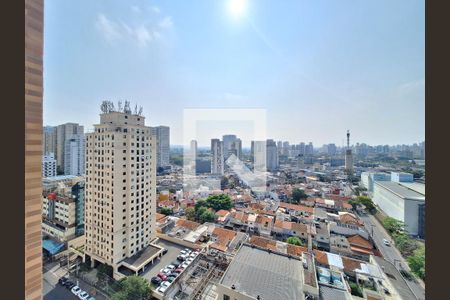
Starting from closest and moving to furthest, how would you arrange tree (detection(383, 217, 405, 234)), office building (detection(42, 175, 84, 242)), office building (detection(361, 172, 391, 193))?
office building (detection(42, 175, 84, 242)) < tree (detection(383, 217, 405, 234)) < office building (detection(361, 172, 391, 193))

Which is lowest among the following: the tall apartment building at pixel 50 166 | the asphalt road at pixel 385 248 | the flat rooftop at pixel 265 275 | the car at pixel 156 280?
the asphalt road at pixel 385 248

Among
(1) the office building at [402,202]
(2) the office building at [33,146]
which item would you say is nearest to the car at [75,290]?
(2) the office building at [33,146]

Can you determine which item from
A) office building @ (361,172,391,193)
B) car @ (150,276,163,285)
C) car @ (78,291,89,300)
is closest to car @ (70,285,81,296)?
car @ (78,291,89,300)

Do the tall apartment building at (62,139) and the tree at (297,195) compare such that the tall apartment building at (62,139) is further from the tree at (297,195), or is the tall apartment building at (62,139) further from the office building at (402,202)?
the office building at (402,202)

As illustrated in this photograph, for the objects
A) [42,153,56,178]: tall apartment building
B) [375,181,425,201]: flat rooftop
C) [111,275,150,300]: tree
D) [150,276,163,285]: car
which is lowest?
[150,276,163,285]: car

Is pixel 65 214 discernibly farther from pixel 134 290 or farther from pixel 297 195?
pixel 297 195

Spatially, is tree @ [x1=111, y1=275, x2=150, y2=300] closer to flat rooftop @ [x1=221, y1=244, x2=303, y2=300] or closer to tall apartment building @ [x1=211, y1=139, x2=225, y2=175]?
flat rooftop @ [x1=221, y1=244, x2=303, y2=300]
